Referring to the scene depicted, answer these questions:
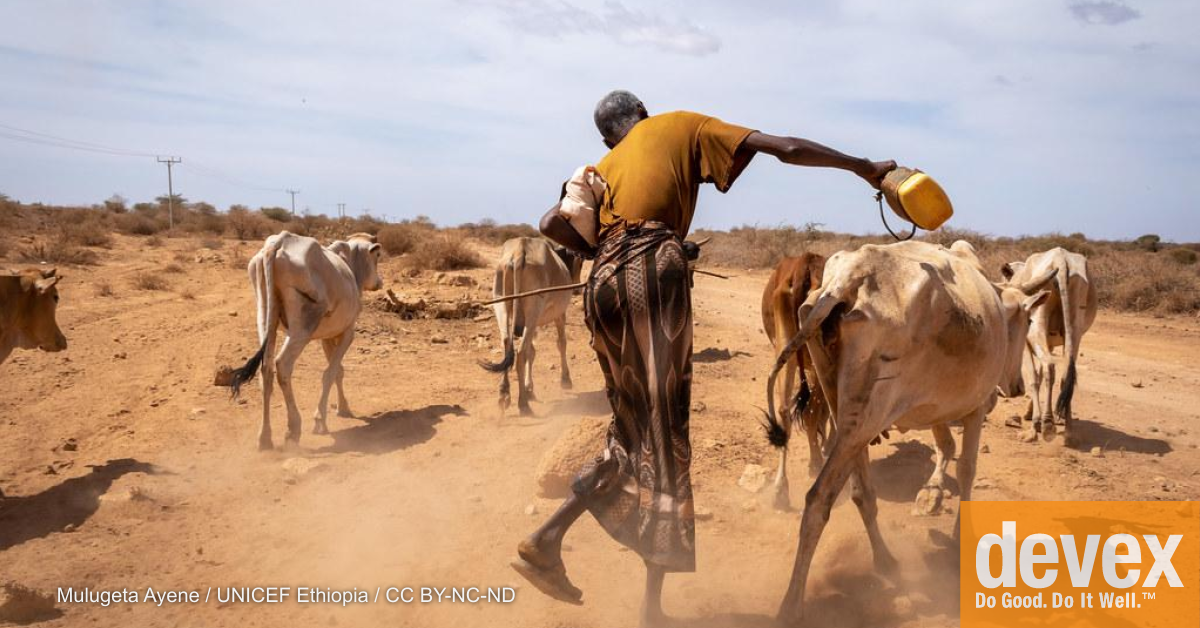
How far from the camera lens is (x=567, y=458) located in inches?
222

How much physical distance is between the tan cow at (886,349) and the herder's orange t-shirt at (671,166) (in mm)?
801

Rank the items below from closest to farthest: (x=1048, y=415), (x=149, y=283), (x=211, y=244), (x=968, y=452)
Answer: (x=968, y=452) → (x=1048, y=415) → (x=149, y=283) → (x=211, y=244)

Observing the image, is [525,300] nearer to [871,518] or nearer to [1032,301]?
[871,518]

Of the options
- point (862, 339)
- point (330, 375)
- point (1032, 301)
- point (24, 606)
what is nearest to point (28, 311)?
point (330, 375)

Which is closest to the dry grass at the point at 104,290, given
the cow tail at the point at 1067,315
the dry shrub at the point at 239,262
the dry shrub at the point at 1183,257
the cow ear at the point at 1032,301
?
the dry shrub at the point at 239,262

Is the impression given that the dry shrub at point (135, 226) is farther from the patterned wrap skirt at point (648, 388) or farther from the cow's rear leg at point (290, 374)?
the patterned wrap skirt at point (648, 388)

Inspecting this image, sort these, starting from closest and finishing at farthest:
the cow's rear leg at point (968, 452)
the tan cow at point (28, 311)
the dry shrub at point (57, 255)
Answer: the cow's rear leg at point (968, 452) < the tan cow at point (28, 311) < the dry shrub at point (57, 255)

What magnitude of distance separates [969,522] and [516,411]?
17.5ft

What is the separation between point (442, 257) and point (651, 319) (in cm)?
1878

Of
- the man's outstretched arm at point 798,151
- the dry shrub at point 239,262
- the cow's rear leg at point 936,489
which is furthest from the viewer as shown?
the dry shrub at point 239,262

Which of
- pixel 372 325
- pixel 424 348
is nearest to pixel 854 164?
pixel 424 348

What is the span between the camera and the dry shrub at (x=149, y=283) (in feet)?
51.7

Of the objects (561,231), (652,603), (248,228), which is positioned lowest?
(652,603)

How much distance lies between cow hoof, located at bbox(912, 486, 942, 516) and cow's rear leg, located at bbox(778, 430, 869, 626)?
2069 millimetres
